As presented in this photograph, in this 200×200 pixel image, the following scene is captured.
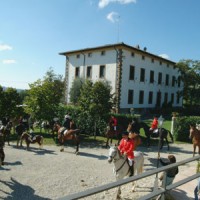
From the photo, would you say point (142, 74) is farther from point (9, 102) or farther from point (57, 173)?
point (57, 173)

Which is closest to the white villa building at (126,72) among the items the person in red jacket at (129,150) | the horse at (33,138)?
the horse at (33,138)

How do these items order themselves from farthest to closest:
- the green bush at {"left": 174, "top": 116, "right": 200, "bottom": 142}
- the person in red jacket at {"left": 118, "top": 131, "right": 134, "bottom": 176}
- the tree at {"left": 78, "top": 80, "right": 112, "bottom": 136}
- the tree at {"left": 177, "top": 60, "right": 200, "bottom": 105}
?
1. the tree at {"left": 177, "top": 60, "right": 200, "bottom": 105}
2. the green bush at {"left": 174, "top": 116, "right": 200, "bottom": 142}
3. the tree at {"left": 78, "top": 80, "right": 112, "bottom": 136}
4. the person in red jacket at {"left": 118, "top": 131, "right": 134, "bottom": 176}

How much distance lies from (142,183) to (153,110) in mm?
30503

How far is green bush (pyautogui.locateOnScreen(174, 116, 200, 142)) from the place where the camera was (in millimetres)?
22156

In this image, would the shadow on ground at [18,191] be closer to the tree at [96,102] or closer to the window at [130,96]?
the tree at [96,102]

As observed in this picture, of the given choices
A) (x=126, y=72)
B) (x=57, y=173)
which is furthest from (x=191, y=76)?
(x=57, y=173)

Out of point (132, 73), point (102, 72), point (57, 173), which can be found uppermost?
point (132, 73)

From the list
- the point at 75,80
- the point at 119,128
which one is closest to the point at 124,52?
the point at 75,80

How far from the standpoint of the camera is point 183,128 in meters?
22.2

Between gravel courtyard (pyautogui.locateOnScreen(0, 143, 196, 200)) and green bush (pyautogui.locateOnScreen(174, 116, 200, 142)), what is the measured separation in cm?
459

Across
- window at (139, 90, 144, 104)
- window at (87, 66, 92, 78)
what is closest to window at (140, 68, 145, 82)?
window at (139, 90, 144, 104)

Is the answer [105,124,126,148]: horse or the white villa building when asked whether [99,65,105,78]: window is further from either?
[105,124,126,148]: horse

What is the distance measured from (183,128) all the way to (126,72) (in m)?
13.7

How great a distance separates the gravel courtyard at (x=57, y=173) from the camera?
30.6ft
